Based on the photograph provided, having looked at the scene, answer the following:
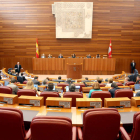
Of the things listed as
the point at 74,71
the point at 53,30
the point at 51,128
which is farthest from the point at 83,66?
Result: the point at 51,128

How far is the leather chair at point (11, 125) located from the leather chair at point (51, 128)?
26 cm

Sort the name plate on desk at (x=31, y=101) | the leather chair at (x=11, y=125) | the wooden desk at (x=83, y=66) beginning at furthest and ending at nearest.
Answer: the wooden desk at (x=83, y=66) → the name plate on desk at (x=31, y=101) → the leather chair at (x=11, y=125)

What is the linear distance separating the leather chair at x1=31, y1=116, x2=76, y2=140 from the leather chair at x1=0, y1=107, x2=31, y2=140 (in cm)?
26

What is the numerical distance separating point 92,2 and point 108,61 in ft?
16.2

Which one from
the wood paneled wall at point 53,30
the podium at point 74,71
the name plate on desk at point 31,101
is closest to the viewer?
the name plate on desk at point 31,101

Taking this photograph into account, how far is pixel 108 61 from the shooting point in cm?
1163

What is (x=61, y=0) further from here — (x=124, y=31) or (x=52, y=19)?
(x=124, y=31)

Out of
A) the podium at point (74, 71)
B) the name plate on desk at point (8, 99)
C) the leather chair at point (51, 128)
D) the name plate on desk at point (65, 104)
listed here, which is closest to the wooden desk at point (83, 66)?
the podium at point (74, 71)

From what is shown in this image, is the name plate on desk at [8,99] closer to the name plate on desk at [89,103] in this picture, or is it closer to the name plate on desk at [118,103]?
the name plate on desk at [89,103]

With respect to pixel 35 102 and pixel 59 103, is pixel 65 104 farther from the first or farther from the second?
pixel 35 102

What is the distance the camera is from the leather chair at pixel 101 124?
1660mm

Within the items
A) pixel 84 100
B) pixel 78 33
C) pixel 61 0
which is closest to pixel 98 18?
pixel 78 33

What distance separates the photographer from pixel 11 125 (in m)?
1.67

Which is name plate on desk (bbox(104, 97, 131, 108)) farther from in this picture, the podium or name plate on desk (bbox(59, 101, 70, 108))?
the podium
